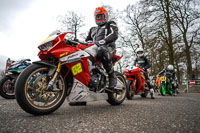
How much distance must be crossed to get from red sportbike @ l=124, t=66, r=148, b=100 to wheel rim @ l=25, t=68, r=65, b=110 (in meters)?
3.83

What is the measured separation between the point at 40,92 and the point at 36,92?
0.20 ft

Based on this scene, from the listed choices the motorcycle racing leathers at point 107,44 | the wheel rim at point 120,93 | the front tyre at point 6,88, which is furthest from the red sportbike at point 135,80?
the front tyre at point 6,88

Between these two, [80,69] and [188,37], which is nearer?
[80,69]

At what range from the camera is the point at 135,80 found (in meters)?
6.30

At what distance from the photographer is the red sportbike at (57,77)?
230cm

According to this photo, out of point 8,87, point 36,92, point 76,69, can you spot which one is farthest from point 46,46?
point 8,87

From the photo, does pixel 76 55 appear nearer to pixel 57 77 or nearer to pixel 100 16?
pixel 57 77

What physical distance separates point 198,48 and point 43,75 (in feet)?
70.2

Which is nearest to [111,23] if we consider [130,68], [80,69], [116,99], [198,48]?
[80,69]

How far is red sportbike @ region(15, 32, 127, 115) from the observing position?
2.30m

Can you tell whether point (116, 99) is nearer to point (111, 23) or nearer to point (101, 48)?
point (101, 48)

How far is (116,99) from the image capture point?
3893 millimetres

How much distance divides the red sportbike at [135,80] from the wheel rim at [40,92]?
3.83 metres

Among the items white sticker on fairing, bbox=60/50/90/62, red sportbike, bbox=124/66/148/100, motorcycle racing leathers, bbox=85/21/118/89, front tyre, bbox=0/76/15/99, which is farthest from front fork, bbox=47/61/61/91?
front tyre, bbox=0/76/15/99
